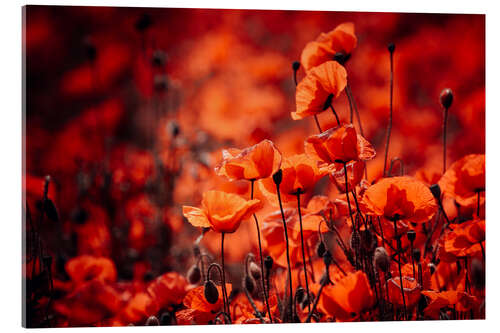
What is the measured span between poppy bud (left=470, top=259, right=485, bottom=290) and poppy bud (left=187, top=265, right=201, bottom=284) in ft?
3.02

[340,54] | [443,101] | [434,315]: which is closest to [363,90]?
[443,101]

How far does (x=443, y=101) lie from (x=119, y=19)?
110 cm

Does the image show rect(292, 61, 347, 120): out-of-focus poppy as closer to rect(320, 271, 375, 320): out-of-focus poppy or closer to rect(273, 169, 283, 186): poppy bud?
rect(273, 169, 283, 186): poppy bud

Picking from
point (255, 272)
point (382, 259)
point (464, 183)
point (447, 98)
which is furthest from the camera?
point (447, 98)

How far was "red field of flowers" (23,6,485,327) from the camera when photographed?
5.78ft

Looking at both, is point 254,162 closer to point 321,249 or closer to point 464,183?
point 321,249

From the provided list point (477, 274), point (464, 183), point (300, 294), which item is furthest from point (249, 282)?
point (477, 274)

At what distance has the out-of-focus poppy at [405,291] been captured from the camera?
173 cm

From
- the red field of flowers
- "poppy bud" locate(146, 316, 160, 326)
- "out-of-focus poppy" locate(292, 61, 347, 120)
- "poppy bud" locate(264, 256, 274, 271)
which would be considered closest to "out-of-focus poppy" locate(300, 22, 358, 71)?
the red field of flowers

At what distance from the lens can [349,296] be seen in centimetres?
165

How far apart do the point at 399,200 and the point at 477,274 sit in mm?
671

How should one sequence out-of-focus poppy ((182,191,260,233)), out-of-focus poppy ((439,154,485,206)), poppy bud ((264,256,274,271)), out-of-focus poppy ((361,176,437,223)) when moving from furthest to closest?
out-of-focus poppy ((439,154,485,206))
poppy bud ((264,256,274,271))
out-of-focus poppy ((361,176,437,223))
out-of-focus poppy ((182,191,260,233))
